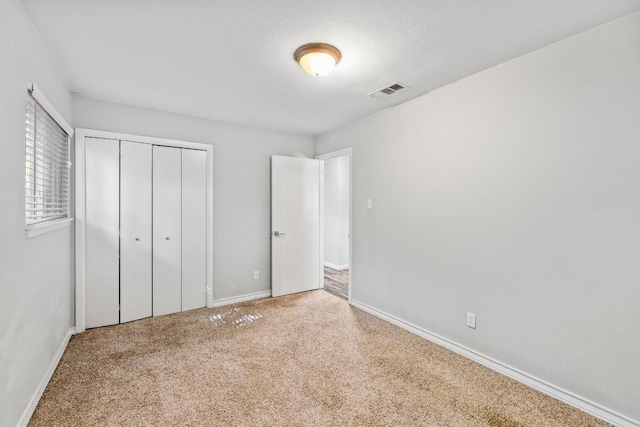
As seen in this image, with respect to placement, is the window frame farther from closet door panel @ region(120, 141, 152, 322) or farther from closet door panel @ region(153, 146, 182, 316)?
closet door panel @ region(153, 146, 182, 316)

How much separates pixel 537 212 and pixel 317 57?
194 centimetres

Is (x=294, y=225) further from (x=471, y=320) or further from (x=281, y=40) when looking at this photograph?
(x=281, y=40)

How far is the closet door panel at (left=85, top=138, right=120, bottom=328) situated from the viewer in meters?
3.05

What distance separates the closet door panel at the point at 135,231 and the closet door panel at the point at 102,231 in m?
0.05

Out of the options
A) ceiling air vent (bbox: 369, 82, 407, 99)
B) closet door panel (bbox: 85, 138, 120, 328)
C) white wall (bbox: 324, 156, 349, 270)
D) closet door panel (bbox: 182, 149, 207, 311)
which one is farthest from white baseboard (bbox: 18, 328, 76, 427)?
white wall (bbox: 324, 156, 349, 270)

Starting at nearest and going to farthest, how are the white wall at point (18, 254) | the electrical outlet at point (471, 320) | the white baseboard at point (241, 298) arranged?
the white wall at point (18, 254) < the electrical outlet at point (471, 320) < the white baseboard at point (241, 298)

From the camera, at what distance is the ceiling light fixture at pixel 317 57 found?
2.05 metres

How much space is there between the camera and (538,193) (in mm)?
2094

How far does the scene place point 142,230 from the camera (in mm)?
3322

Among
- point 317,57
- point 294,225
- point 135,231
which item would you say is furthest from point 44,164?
point 294,225

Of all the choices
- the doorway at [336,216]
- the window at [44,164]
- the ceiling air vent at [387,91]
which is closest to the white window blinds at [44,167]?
the window at [44,164]

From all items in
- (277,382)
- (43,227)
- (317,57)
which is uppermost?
(317,57)

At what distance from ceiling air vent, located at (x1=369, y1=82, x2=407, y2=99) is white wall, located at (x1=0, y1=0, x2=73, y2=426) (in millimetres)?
2563

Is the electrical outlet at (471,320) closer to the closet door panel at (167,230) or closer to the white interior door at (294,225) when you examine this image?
the white interior door at (294,225)
